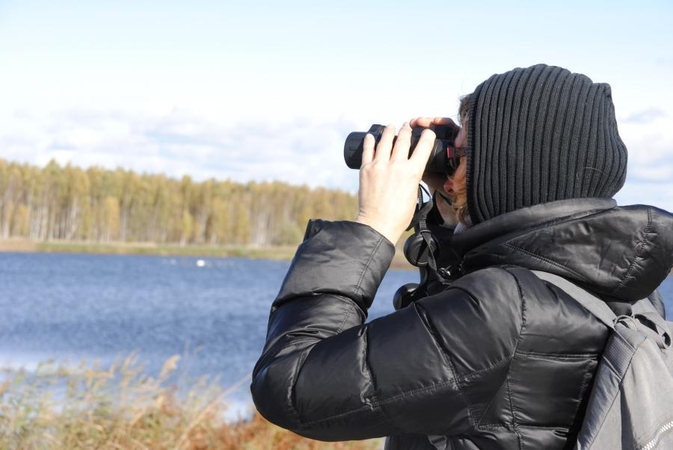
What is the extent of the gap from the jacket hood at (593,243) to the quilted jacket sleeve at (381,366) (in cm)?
12

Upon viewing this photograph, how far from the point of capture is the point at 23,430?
388cm

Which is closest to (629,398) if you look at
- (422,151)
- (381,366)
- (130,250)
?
(381,366)

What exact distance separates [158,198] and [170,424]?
210 ft

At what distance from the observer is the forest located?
62969mm

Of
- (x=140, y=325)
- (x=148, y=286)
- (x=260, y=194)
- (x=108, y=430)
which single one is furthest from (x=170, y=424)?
(x=260, y=194)

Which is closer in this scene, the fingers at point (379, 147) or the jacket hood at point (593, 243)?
the jacket hood at point (593, 243)

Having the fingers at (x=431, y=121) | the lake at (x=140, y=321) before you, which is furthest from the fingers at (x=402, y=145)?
the lake at (x=140, y=321)

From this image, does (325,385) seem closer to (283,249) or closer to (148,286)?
(148,286)

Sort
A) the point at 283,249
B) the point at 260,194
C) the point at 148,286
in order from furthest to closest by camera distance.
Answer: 1. the point at 260,194
2. the point at 283,249
3. the point at 148,286

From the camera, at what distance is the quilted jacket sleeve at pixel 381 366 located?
1.10m

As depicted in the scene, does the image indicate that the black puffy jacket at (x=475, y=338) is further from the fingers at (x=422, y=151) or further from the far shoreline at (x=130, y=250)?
the far shoreline at (x=130, y=250)

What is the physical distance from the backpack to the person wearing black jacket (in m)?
0.03

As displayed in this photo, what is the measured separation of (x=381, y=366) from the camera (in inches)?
43.5

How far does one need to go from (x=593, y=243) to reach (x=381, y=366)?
13.7 inches
